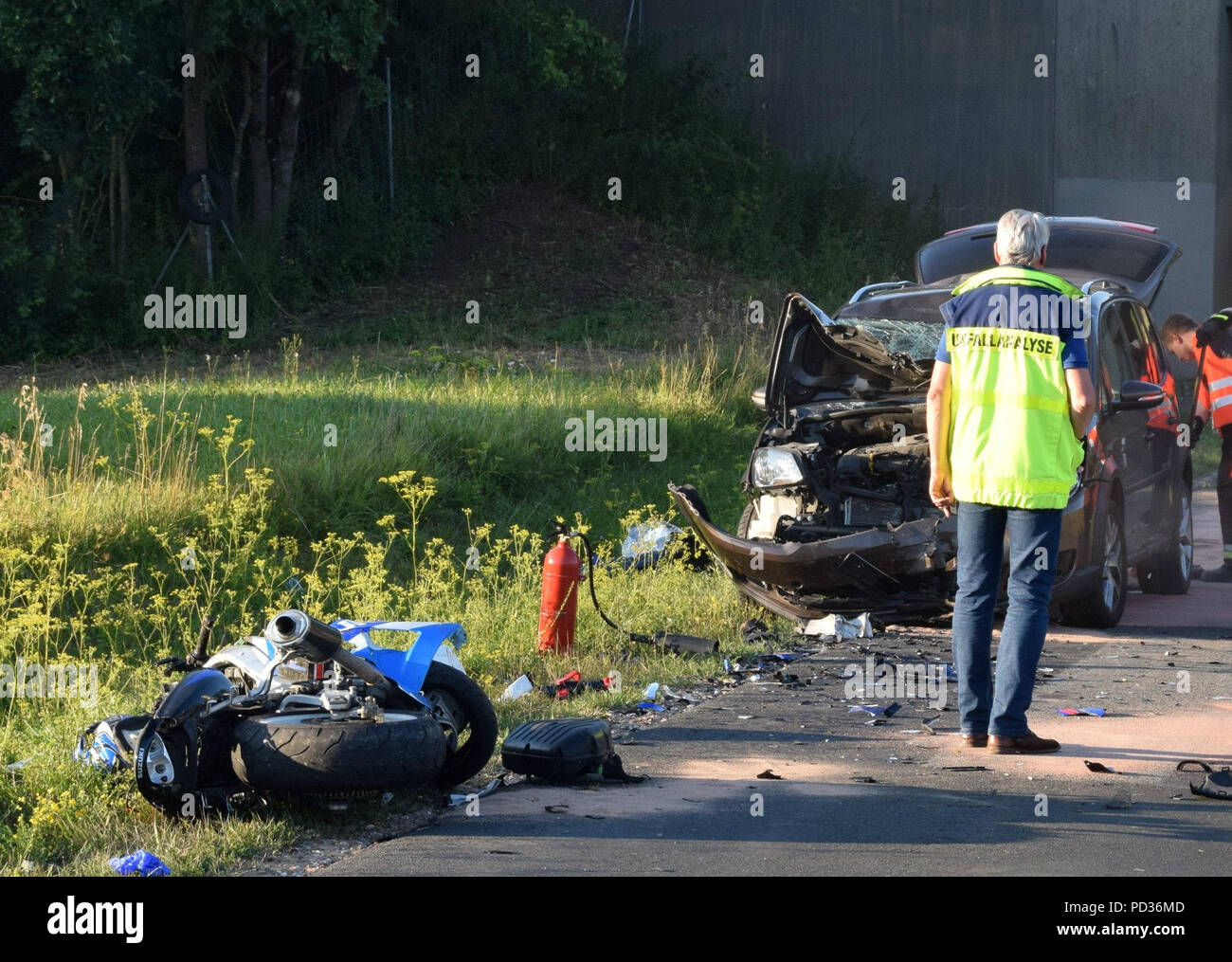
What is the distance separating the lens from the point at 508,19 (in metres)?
24.7

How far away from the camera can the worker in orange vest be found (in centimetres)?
1081

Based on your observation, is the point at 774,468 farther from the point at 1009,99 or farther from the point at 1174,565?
the point at 1009,99

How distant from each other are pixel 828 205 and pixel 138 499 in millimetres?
18352

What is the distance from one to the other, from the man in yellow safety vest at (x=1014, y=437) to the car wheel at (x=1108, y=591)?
2.59 m

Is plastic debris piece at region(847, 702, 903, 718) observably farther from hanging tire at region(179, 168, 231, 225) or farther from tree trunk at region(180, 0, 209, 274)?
tree trunk at region(180, 0, 209, 274)

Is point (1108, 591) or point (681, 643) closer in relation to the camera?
point (681, 643)

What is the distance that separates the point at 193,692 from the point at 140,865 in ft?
2.17

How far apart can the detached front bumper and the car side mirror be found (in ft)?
3.95

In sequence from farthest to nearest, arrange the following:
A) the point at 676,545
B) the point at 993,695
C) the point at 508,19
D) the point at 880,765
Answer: the point at 508,19 < the point at 676,545 < the point at 993,695 < the point at 880,765

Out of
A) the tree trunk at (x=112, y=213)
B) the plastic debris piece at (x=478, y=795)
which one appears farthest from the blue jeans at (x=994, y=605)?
the tree trunk at (x=112, y=213)

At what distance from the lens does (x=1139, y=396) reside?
8391 mm

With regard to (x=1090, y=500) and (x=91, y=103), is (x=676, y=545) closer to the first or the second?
(x=1090, y=500)

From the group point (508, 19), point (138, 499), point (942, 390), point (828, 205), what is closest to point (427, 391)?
point (138, 499)

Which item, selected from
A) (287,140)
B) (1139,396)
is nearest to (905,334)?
(1139,396)
